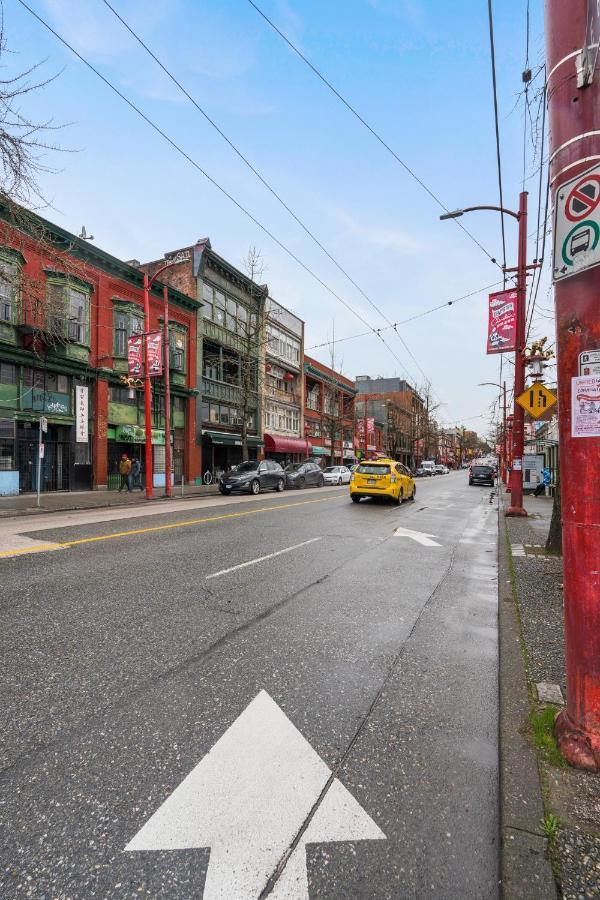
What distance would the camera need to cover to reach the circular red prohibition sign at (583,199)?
92.8 inches

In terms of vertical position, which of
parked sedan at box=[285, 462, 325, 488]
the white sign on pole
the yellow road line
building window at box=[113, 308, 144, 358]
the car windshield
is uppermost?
building window at box=[113, 308, 144, 358]

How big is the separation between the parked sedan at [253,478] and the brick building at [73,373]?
600 cm

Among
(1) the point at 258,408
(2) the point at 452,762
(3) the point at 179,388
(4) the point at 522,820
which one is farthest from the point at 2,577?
(1) the point at 258,408

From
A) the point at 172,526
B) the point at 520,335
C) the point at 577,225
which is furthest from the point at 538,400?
the point at 577,225

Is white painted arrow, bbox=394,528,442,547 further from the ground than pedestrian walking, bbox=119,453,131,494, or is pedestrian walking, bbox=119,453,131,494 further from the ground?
pedestrian walking, bbox=119,453,131,494

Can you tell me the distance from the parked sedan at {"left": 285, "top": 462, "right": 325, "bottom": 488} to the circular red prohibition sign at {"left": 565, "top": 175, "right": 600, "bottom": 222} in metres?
25.1

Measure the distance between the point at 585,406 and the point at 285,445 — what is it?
36700 mm

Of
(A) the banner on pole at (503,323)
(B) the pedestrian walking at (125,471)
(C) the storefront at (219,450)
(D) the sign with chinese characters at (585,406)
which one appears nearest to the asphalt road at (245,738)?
(D) the sign with chinese characters at (585,406)

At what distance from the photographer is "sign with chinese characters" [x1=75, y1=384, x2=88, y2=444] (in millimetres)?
21156

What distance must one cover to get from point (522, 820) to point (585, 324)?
2397mm

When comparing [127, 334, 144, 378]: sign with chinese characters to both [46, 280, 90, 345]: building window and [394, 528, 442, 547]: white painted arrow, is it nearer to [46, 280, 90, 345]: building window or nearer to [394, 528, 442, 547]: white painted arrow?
[46, 280, 90, 345]: building window

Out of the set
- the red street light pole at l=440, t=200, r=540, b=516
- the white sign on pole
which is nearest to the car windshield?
the red street light pole at l=440, t=200, r=540, b=516

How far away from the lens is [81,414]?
21.3 metres

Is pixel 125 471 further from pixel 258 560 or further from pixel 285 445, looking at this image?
pixel 285 445
